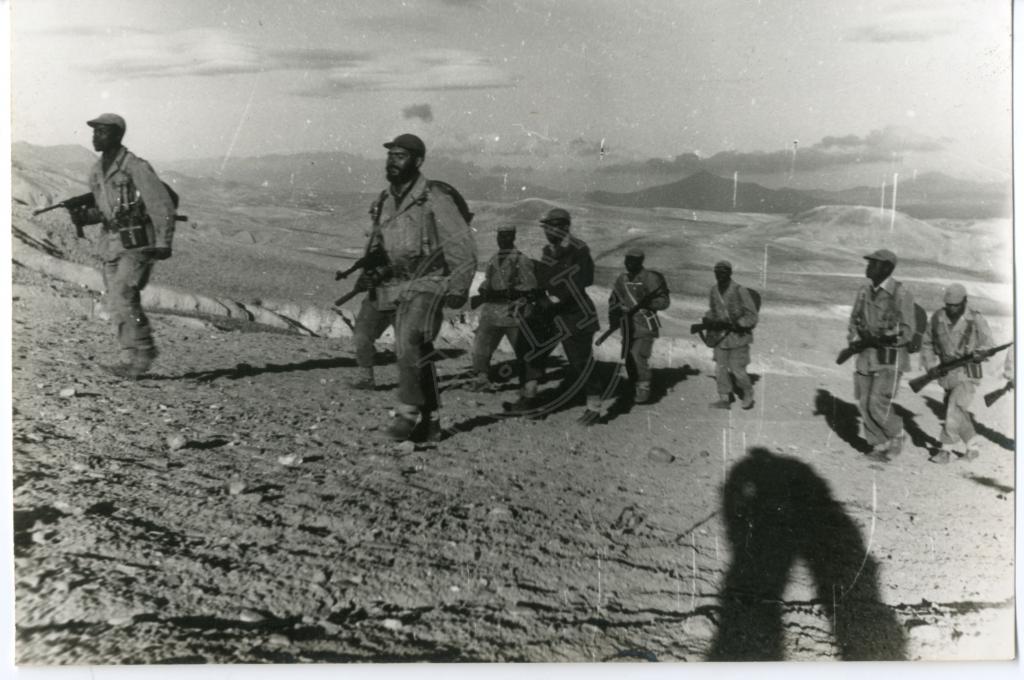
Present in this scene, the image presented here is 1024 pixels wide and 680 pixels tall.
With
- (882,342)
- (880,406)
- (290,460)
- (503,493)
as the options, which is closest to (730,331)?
(882,342)

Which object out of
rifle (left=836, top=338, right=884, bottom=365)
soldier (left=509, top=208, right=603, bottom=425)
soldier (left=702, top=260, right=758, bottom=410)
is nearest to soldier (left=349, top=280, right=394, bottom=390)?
soldier (left=509, top=208, right=603, bottom=425)

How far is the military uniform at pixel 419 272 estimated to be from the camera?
4.41m

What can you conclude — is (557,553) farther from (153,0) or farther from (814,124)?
(153,0)

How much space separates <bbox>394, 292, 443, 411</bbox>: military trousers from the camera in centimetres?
440

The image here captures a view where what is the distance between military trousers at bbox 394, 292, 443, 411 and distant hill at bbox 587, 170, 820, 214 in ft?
3.90

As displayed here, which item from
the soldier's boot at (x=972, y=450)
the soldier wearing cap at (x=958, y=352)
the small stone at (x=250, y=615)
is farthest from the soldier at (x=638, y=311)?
the small stone at (x=250, y=615)

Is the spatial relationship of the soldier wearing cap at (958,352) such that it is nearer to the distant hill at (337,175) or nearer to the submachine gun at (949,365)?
the submachine gun at (949,365)

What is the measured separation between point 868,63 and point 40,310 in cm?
484

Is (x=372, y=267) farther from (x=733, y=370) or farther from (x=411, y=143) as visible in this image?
(x=733, y=370)

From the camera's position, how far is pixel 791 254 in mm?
4828

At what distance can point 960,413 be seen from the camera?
4680mm

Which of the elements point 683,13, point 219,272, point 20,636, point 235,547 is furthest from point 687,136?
point 20,636

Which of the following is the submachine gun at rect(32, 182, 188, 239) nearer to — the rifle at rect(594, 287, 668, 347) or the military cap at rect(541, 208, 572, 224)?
the military cap at rect(541, 208, 572, 224)

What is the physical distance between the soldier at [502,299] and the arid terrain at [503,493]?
10cm
